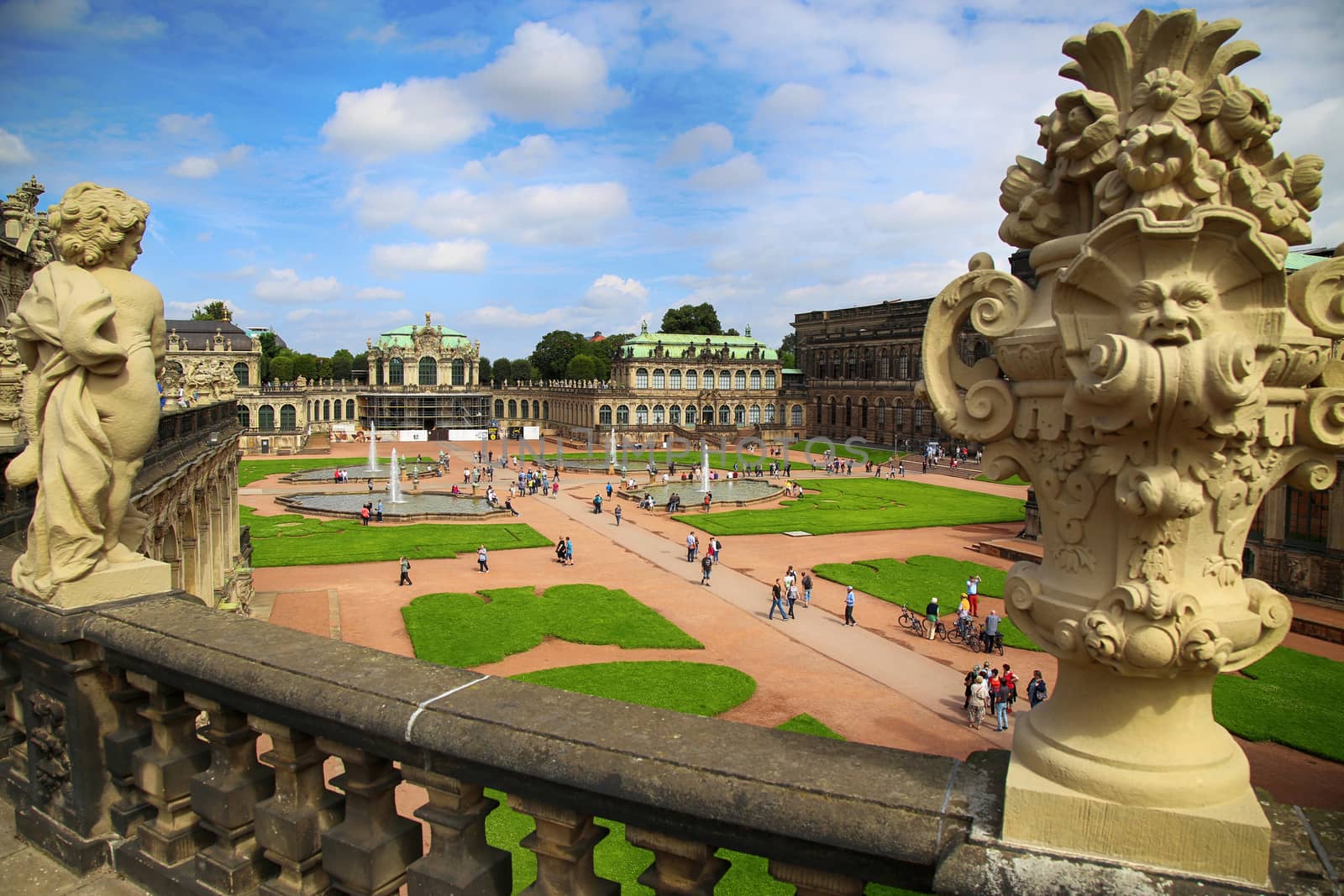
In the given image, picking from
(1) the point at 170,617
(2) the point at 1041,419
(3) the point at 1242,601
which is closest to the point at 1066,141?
(2) the point at 1041,419

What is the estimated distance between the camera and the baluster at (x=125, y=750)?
4.66m

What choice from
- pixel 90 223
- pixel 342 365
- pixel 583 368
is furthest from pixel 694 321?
pixel 90 223

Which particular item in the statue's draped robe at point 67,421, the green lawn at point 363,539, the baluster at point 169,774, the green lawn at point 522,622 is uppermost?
the statue's draped robe at point 67,421

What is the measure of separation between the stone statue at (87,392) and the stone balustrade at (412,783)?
35 cm

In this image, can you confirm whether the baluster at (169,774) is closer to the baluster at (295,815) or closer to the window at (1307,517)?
the baluster at (295,815)

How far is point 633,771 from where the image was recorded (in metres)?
3.03

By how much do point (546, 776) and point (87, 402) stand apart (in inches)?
146

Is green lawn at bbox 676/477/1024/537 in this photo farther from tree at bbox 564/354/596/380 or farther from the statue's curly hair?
tree at bbox 564/354/596/380

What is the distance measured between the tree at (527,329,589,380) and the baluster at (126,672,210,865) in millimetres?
135371

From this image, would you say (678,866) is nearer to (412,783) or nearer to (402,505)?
(412,783)

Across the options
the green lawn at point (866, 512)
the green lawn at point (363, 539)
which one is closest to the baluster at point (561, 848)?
the green lawn at point (363, 539)

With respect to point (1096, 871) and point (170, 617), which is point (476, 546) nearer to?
point (170, 617)

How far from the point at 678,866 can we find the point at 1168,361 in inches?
92.2

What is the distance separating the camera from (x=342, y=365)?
150 metres
